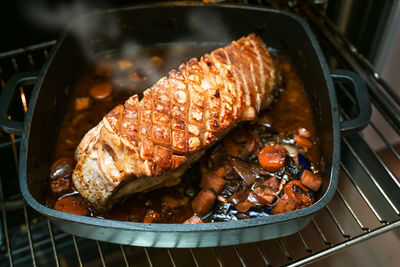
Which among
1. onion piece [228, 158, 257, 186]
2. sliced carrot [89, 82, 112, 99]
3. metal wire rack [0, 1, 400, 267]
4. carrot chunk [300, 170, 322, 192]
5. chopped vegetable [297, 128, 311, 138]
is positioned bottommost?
metal wire rack [0, 1, 400, 267]

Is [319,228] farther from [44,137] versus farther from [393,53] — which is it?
[44,137]

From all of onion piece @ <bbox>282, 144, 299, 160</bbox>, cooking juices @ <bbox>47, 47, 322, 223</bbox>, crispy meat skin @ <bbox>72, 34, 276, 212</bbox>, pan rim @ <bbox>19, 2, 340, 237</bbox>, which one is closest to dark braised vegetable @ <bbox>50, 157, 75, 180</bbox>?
cooking juices @ <bbox>47, 47, 322, 223</bbox>

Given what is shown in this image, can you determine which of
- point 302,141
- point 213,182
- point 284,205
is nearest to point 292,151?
point 302,141

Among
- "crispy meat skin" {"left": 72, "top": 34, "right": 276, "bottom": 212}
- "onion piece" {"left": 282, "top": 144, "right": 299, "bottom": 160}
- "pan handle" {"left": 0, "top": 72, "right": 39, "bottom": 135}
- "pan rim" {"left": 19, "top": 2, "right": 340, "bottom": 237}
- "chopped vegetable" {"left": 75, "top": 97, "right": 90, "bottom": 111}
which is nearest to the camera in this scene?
"pan rim" {"left": 19, "top": 2, "right": 340, "bottom": 237}

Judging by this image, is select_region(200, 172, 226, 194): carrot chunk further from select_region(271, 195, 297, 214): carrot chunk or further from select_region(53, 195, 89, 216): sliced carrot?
select_region(53, 195, 89, 216): sliced carrot

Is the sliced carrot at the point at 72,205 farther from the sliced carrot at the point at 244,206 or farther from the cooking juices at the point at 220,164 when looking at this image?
the sliced carrot at the point at 244,206

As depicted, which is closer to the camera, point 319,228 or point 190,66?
point 190,66

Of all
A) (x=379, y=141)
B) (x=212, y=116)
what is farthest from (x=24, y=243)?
(x=379, y=141)

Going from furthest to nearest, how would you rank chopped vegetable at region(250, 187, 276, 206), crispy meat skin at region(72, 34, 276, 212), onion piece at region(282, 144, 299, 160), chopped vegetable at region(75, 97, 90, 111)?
chopped vegetable at region(75, 97, 90, 111) < onion piece at region(282, 144, 299, 160) < chopped vegetable at region(250, 187, 276, 206) < crispy meat skin at region(72, 34, 276, 212)
